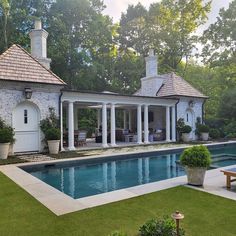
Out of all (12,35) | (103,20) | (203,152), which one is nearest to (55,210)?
(203,152)

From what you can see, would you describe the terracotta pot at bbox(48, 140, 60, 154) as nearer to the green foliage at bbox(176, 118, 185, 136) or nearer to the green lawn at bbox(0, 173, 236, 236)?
the green lawn at bbox(0, 173, 236, 236)

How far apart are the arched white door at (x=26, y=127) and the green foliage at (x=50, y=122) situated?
36 cm

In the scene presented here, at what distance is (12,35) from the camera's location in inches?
1001

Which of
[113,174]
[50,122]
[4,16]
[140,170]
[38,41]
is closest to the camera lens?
[113,174]

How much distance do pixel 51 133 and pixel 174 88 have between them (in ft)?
36.9

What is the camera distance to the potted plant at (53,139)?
13.2 metres

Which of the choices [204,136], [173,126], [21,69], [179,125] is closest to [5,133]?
[21,69]

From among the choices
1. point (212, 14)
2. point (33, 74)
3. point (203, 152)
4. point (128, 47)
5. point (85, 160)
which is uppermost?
point (212, 14)

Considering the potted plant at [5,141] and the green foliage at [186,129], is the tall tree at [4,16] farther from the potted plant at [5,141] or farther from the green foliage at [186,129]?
the green foliage at [186,129]

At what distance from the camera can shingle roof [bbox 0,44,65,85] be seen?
12742mm

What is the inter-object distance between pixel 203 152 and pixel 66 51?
915 inches

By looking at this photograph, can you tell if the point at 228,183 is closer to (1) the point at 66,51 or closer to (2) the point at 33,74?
(2) the point at 33,74

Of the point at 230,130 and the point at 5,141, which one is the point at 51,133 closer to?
the point at 5,141

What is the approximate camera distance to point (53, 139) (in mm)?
13242
